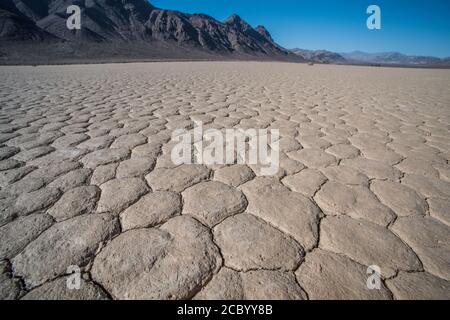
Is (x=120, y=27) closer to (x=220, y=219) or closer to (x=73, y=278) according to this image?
(x=220, y=219)

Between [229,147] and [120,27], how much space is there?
7228 cm

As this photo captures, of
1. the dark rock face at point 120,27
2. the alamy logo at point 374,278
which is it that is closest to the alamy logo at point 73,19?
the dark rock face at point 120,27

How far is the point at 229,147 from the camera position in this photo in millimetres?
2041

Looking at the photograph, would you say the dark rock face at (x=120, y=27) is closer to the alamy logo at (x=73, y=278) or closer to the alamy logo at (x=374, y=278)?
the alamy logo at (x=73, y=278)

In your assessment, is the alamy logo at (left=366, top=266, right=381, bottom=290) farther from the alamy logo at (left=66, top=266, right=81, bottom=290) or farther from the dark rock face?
the dark rock face

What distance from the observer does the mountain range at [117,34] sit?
36.3m

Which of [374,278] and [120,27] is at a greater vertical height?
[120,27]

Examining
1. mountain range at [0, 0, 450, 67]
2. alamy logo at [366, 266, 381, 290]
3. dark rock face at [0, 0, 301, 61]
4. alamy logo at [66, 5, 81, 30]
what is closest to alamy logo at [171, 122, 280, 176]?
alamy logo at [366, 266, 381, 290]

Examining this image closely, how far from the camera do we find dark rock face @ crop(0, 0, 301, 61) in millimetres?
40938

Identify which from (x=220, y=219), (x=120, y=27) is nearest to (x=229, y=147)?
(x=220, y=219)

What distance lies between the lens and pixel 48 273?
0.90 m

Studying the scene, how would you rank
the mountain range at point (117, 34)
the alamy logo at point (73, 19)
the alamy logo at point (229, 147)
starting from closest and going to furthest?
1. the alamy logo at point (229, 147)
2. the alamy logo at point (73, 19)
3. the mountain range at point (117, 34)

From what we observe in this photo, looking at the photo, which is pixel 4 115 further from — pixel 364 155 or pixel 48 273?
pixel 364 155
